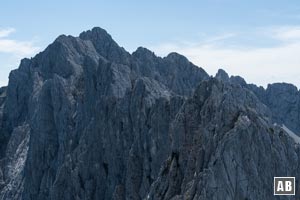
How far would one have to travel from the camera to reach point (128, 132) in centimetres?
11950

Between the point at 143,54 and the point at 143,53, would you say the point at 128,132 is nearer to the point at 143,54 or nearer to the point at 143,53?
the point at 143,54

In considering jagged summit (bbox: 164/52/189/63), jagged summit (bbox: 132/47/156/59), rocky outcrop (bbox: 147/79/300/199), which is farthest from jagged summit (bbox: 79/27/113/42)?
rocky outcrop (bbox: 147/79/300/199)

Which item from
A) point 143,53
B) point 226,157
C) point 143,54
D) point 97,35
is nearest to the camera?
point 226,157

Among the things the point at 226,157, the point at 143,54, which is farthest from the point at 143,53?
the point at 226,157

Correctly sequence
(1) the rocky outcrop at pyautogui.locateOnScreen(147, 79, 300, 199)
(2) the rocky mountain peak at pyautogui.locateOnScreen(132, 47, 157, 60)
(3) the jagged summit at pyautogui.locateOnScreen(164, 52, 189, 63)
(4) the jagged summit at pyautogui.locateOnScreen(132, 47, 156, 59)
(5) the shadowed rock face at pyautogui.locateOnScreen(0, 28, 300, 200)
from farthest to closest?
(3) the jagged summit at pyautogui.locateOnScreen(164, 52, 189, 63), (4) the jagged summit at pyautogui.locateOnScreen(132, 47, 156, 59), (2) the rocky mountain peak at pyautogui.locateOnScreen(132, 47, 157, 60), (5) the shadowed rock face at pyautogui.locateOnScreen(0, 28, 300, 200), (1) the rocky outcrop at pyautogui.locateOnScreen(147, 79, 300, 199)

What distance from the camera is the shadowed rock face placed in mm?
68500

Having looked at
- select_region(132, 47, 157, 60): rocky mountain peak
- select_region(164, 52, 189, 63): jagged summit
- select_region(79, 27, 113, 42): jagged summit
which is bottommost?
select_region(132, 47, 157, 60): rocky mountain peak

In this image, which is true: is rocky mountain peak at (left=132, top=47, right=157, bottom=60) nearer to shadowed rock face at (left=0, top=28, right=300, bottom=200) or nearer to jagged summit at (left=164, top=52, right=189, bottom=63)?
shadowed rock face at (left=0, top=28, right=300, bottom=200)

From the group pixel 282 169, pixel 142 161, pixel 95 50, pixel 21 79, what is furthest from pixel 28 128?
pixel 282 169

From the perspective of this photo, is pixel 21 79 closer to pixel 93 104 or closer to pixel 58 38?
pixel 58 38

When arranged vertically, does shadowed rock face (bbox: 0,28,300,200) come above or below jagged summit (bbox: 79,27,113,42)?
below

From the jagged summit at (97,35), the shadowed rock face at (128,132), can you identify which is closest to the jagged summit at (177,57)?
the shadowed rock face at (128,132)

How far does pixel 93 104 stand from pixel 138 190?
4309 cm

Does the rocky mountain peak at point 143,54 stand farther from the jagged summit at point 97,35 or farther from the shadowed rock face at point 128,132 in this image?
the jagged summit at point 97,35
